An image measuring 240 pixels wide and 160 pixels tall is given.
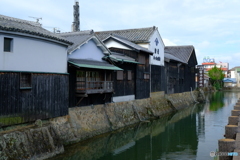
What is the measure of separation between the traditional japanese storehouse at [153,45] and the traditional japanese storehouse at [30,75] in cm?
1295

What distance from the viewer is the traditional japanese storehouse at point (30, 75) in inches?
419

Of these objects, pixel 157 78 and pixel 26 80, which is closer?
pixel 26 80

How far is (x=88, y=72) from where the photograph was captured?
17.2m

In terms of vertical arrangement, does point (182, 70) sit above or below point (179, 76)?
above

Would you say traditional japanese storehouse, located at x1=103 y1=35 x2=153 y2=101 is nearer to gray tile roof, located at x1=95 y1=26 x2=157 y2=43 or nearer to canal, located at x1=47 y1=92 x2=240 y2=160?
gray tile roof, located at x1=95 y1=26 x2=157 y2=43

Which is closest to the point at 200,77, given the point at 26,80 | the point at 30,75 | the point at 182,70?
the point at 182,70

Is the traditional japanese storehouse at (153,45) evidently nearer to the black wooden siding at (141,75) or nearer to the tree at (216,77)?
the black wooden siding at (141,75)

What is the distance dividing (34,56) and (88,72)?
5.43 metres

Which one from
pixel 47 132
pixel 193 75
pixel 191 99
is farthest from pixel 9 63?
pixel 193 75

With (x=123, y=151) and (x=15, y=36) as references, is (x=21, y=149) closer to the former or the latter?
(x=15, y=36)

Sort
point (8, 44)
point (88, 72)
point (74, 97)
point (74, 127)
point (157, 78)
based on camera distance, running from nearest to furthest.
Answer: point (8, 44) → point (74, 127) → point (74, 97) → point (88, 72) → point (157, 78)

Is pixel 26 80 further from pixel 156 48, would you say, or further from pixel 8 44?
pixel 156 48

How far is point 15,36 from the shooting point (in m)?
11.2

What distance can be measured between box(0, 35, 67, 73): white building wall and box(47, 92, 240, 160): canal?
15.4 ft
